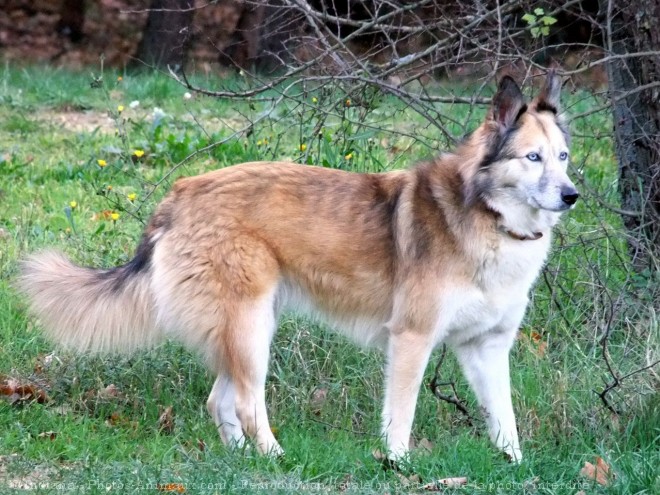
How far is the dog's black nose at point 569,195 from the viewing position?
4434mm

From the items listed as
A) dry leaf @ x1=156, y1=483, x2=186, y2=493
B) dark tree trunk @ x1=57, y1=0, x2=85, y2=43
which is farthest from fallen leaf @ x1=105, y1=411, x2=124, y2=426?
dark tree trunk @ x1=57, y1=0, x2=85, y2=43

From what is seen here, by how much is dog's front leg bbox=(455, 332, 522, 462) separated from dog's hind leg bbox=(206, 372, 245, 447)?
1149 mm

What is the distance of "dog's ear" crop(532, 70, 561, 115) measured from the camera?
15.5 ft

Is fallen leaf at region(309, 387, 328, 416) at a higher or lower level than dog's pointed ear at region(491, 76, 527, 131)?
Answer: lower

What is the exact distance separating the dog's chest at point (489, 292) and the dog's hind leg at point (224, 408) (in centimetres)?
107

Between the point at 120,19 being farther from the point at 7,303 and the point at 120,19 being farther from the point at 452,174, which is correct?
the point at 452,174

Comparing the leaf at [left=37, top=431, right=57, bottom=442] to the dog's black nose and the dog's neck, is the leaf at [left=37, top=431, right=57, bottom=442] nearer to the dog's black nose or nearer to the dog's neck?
the dog's neck

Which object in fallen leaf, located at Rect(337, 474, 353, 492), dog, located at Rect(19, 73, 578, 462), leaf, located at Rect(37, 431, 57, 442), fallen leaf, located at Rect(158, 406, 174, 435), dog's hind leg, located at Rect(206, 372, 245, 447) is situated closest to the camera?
fallen leaf, located at Rect(337, 474, 353, 492)

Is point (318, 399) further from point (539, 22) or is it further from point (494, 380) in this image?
point (539, 22)

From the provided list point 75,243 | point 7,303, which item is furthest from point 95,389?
point 75,243

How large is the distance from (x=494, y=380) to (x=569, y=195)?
99 cm

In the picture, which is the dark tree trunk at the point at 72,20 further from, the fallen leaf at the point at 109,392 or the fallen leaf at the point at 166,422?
the fallen leaf at the point at 166,422

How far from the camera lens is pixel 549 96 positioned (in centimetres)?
474

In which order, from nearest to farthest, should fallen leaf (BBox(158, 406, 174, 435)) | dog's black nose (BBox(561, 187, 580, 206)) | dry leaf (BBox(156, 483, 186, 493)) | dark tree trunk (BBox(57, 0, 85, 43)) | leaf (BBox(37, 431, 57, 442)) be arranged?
dry leaf (BBox(156, 483, 186, 493))
dog's black nose (BBox(561, 187, 580, 206))
leaf (BBox(37, 431, 57, 442))
fallen leaf (BBox(158, 406, 174, 435))
dark tree trunk (BBox(57, 0, 85, 43))
